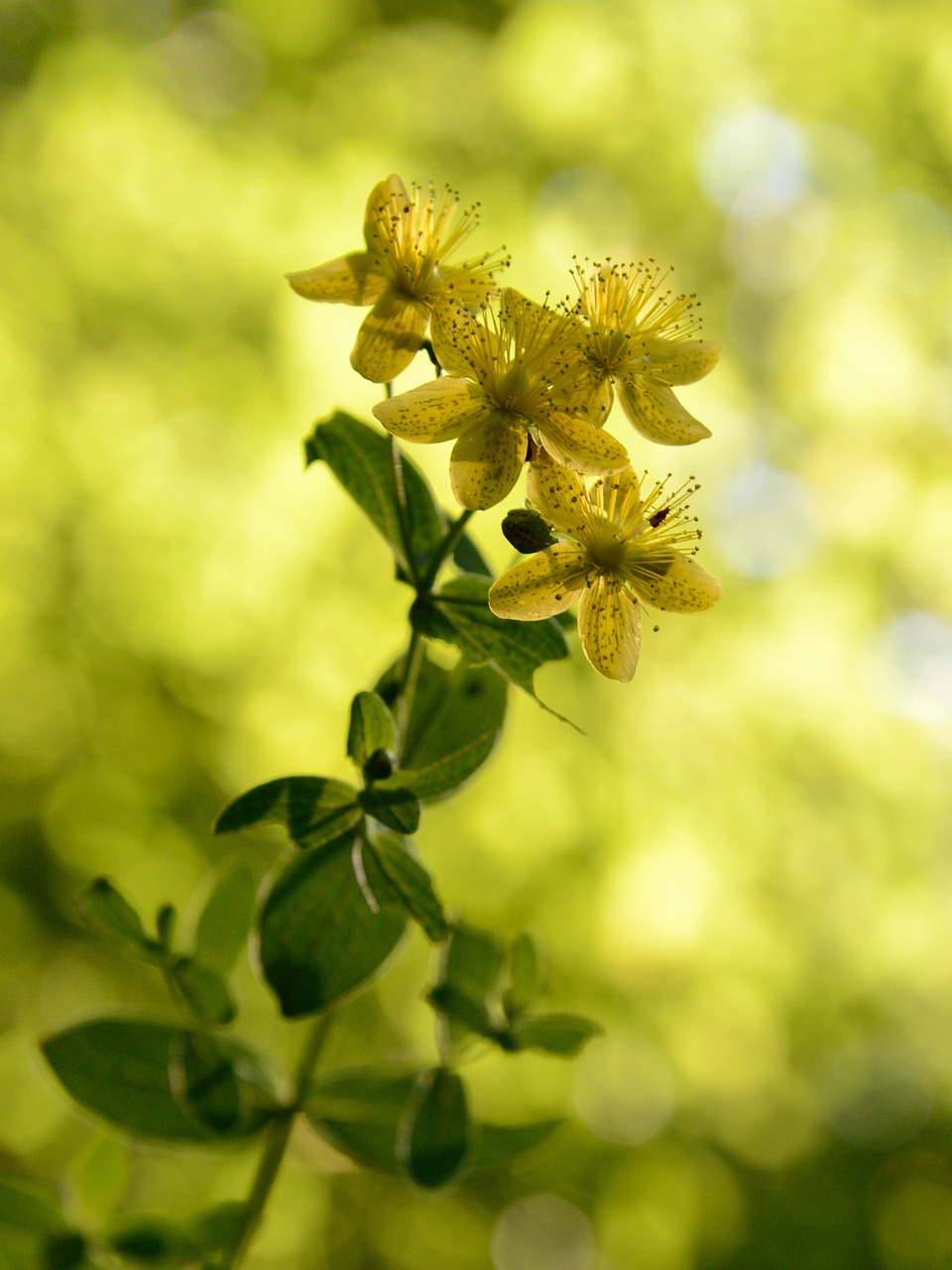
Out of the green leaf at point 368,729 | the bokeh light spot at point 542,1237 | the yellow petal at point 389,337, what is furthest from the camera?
the bokeh light spot at point 542,1237

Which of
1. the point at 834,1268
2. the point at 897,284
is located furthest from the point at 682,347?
the point at 897,284

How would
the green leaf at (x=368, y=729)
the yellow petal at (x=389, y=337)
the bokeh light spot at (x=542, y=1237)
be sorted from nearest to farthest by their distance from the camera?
the green leaf at (x=368, y=729) < the yellow petal at (x=389, y=337) < the bokeh light spot at (x=542, y=1237)

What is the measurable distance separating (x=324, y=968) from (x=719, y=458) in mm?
1809

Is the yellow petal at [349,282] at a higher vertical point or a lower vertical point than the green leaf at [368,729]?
higher

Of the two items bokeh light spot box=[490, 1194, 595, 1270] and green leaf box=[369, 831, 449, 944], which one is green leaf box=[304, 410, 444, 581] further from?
bokeh light spot box=[490, 1194, 595, 1270]

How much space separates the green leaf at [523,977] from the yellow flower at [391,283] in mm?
285

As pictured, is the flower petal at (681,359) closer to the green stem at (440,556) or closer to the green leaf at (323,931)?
the green stem at (440,556)

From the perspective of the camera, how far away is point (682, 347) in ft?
1.83

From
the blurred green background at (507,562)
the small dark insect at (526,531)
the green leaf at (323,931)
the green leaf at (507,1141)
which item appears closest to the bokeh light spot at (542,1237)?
the blurred green background at (507,562)

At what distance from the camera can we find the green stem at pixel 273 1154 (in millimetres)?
441

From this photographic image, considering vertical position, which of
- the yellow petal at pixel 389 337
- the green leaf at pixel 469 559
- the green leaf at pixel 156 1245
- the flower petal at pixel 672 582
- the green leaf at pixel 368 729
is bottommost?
the green leaf at pixel 156 1245

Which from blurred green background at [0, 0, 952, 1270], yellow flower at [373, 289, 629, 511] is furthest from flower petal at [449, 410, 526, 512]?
blurred green background at [0, 0, 952, 1270]

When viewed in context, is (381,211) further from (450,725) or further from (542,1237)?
(542,1237)

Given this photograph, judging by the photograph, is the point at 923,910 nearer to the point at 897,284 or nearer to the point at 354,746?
the point at 897,284
